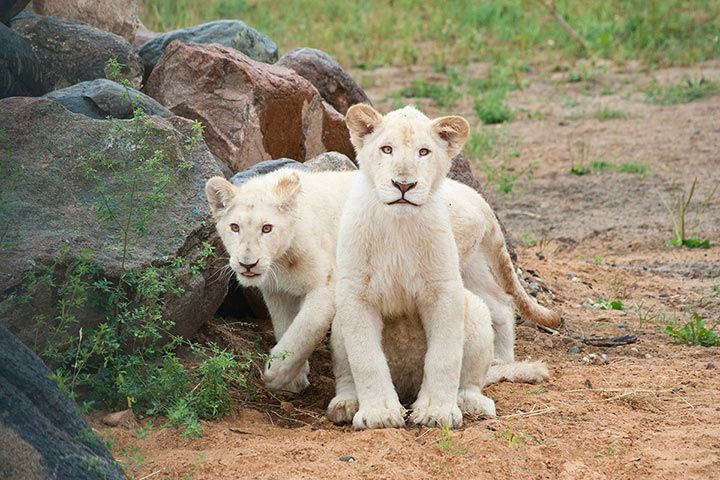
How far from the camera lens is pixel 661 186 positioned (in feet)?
41.5

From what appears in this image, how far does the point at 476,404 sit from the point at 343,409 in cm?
74

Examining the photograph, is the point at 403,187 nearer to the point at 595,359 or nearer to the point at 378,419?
the point at 378,419

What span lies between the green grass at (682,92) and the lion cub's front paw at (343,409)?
417 inches

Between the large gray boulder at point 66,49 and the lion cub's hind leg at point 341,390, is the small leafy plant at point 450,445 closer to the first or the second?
the lion cub's hind leg at point 341,390

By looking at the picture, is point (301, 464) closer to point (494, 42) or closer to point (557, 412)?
point (557, 412)

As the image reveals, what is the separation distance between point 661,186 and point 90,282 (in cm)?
836

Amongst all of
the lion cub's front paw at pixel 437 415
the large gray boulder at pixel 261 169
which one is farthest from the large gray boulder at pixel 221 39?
the lion cub's front paw at pixel 437 415

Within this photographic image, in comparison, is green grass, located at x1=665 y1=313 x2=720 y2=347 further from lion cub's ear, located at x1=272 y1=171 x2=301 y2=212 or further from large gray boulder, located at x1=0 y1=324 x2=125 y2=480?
large gray boulder, located at x1=0 y1=324 x2=125 y2=480

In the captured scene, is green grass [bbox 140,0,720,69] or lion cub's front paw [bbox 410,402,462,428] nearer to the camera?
lion cub's front paw [bbox 410,402,462,428]

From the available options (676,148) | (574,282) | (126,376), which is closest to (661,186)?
(676,148)

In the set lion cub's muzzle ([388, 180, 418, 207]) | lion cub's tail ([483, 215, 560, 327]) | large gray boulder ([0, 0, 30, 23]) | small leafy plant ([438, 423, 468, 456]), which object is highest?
large gray boulder ([0, 0, 30, 23])

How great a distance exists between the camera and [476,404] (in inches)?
242

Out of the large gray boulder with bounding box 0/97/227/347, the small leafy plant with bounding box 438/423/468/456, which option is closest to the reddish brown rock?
the large gray boulder with bounding box 0/97/227/347

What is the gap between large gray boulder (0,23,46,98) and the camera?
7359mm
